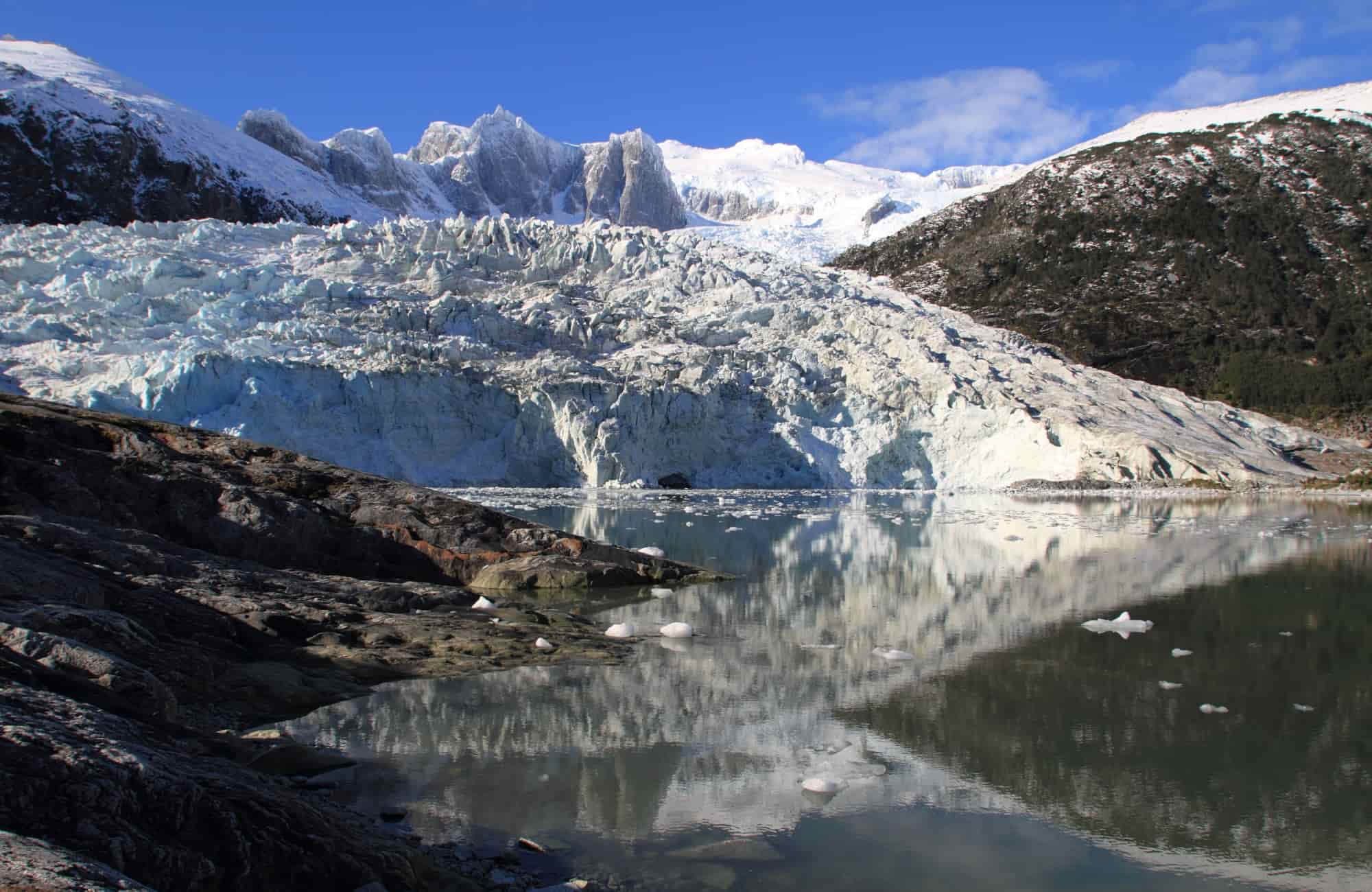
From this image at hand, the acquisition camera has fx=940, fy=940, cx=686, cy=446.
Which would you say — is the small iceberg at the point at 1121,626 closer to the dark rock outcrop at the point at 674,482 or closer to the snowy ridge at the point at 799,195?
the dark rock outcrop at the point at 674,482

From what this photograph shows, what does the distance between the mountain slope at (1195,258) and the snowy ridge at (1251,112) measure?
0.40m

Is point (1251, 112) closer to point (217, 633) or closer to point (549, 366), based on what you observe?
point (549, 366)

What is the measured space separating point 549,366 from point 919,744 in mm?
22365

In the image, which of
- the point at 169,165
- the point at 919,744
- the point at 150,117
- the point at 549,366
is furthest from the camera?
the point at 150,117

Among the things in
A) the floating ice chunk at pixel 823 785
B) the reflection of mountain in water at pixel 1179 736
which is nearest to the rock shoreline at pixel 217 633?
the floating ice chunk at pixel 823 785

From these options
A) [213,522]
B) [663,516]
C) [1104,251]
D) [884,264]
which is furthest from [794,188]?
[213,522]

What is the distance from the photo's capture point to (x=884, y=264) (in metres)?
57.2

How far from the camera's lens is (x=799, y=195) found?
79812 millimetres

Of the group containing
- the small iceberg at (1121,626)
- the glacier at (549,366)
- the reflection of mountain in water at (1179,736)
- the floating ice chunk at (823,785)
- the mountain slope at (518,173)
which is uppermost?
the mountain slope at (518,173)

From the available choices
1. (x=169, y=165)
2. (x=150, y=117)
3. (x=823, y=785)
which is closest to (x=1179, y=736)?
(x=823, y=785)

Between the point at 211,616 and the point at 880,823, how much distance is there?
355cm

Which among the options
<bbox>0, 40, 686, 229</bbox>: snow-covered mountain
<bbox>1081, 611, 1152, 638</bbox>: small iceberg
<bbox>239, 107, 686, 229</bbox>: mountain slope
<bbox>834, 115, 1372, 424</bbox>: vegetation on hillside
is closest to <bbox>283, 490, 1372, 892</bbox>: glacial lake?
<bbox>1081, 611, 1152, 638</bbox>: small iceberg

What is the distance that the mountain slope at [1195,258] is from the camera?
1767 inches

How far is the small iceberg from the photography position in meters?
6.46
